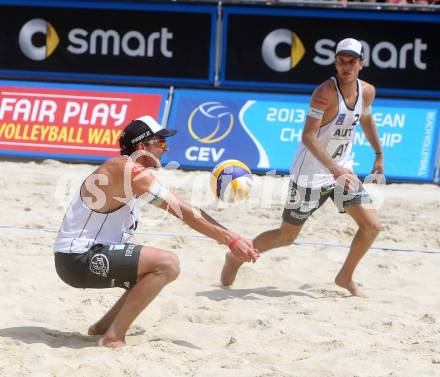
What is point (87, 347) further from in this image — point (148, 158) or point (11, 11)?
point (11, 11)

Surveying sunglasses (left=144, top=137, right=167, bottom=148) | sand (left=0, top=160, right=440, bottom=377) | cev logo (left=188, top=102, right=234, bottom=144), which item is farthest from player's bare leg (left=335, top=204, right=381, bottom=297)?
cev logo (left=188, top=102, right=234, bottom=144)

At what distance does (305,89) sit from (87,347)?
7.02 metres

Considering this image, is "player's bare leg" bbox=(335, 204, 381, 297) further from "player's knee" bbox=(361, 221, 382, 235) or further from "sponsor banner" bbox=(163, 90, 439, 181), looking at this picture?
"sponsor banner" bbox=(163, 90, 439, 181)

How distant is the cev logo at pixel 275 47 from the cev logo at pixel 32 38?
2660mm

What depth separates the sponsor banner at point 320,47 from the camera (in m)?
11.4

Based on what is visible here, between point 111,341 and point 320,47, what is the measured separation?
283 inches

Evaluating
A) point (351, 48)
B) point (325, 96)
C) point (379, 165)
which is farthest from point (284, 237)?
point (351, 48)

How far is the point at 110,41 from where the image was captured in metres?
12.0

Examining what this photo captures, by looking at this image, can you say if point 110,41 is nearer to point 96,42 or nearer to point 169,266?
point 96,42

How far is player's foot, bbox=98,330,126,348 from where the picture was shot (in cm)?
512

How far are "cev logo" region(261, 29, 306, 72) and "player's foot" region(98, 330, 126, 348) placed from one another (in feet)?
23.3

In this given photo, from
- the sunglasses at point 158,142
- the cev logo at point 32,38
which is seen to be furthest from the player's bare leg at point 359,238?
the cev logo at point 32,38

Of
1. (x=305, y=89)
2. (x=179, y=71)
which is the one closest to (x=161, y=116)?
(x=179, y=71)

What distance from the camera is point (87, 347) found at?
16.9ft
